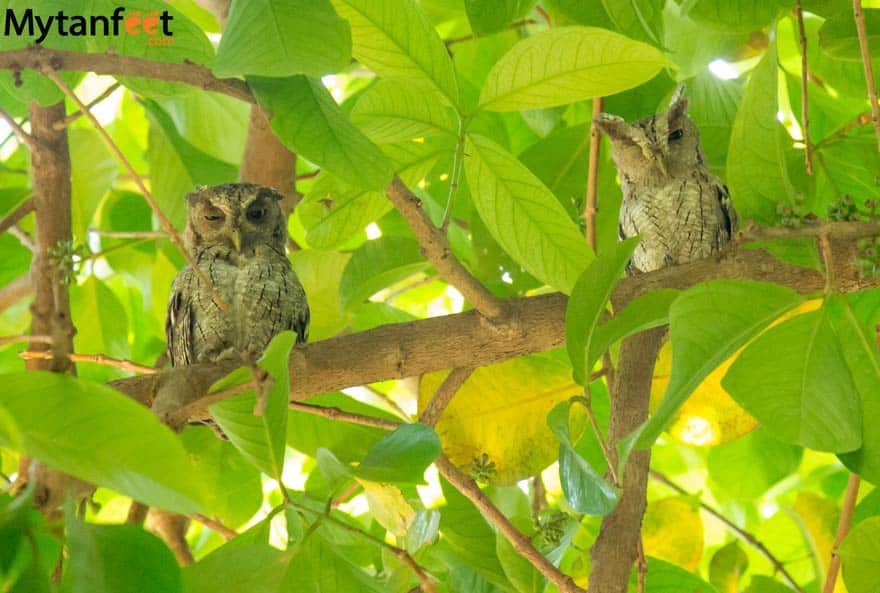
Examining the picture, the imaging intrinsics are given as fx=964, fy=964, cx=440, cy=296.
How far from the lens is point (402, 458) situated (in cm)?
80

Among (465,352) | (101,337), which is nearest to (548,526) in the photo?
(465,352)

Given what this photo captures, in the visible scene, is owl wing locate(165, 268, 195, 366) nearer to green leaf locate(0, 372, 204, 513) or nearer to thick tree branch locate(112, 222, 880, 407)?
thick tree branch locate(112, 222, 880, 407)

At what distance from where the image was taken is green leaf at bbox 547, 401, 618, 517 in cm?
79

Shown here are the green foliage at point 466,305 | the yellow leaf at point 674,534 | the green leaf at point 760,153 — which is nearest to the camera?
the green foliage at point 466,305

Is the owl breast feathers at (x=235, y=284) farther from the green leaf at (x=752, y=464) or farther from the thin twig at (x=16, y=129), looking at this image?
the green leaf at (x=752, y=464)

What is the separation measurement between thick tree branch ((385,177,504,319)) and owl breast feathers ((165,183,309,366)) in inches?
24.2

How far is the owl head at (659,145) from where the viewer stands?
70.3 inches

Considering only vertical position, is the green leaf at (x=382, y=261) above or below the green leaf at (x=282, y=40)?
below

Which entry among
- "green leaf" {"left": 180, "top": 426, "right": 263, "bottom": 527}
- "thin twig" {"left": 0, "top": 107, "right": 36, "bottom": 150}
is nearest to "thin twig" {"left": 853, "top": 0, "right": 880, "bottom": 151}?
"thin twig" {"left": 0, "top": 107, "right": 36, "bottom": 150}

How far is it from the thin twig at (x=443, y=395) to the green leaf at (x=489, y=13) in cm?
44

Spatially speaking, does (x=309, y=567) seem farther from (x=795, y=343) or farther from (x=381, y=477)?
(x=795, y=343)

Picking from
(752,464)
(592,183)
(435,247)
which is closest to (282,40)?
(435,247)

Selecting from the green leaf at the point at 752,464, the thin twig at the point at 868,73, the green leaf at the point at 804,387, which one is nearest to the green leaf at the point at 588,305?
the green leaf at the point at 804,387

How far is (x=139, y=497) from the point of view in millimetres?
622
